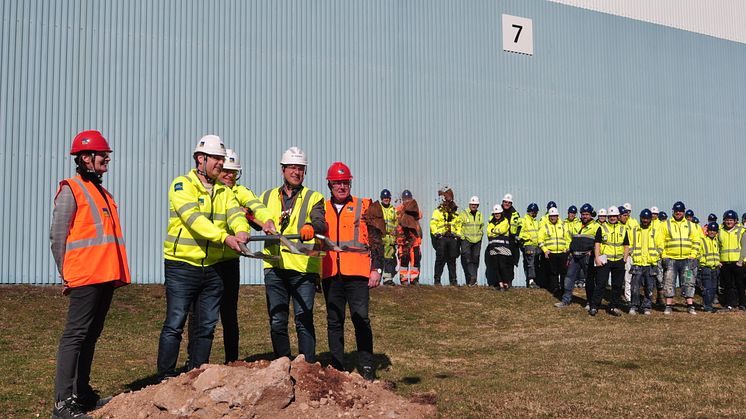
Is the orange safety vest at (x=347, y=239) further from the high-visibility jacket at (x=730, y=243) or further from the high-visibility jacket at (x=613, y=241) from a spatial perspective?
the high-visibility jacket at (x=730, y=243)

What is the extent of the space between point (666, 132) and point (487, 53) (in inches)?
277

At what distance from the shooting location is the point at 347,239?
25.6 feet

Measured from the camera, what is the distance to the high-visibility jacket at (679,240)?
55.2ft

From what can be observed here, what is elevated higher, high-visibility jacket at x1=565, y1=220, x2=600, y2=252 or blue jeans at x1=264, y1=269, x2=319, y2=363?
high-visibility jacket at x1=565, y1=220, x2=600, y2=252

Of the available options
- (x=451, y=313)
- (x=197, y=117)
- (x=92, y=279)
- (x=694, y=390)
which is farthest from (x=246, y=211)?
(x=197, y=117)

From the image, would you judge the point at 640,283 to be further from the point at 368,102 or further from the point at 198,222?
the point at 198,222

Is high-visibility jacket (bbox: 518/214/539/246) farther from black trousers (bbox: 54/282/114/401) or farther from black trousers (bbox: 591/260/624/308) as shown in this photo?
black trousers (bbox: 54/282/114/401)

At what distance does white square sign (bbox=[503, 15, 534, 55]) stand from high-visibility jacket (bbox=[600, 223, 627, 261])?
8.10 meters

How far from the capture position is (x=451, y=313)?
1495 cm

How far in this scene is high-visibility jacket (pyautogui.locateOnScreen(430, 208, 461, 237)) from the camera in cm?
1900

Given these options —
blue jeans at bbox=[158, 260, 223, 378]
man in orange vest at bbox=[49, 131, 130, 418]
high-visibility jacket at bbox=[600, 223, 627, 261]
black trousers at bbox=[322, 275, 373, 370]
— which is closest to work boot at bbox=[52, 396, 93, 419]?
man in orange vest at bbox=[49, 131, 130, 418]

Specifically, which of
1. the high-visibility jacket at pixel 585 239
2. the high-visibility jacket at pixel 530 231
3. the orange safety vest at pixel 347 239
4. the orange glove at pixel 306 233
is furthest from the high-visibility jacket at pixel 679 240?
the orange glove at pixel 306 233

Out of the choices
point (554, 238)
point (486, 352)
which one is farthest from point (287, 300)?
point (554, 238)

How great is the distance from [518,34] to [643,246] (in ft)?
27.8
